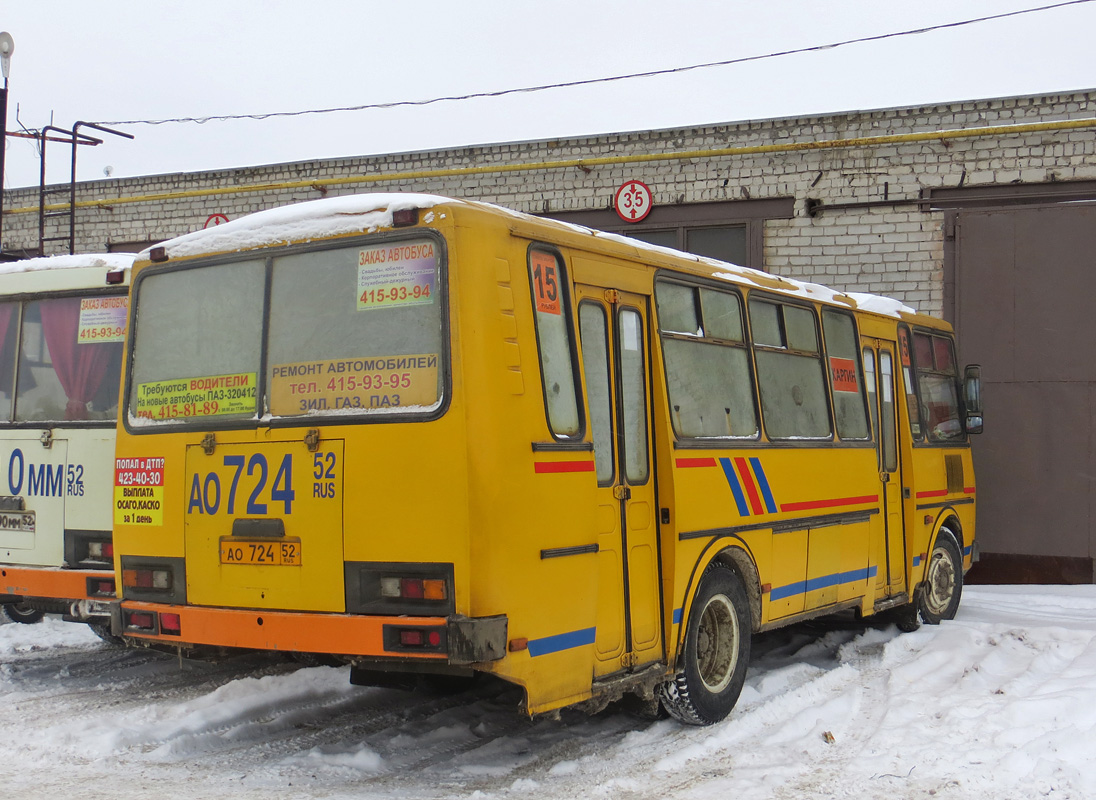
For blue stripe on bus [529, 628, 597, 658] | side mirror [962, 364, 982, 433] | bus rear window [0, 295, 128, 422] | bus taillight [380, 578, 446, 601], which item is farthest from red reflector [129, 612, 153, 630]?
side mirror [962, 364, 982, 433]

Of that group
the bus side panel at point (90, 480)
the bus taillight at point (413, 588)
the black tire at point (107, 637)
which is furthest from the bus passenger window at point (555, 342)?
the black tire at point (107, 637)

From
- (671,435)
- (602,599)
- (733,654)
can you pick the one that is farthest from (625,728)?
(671,435)

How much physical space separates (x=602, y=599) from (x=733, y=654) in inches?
62.2

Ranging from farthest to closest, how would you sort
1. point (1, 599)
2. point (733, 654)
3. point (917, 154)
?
point (917, 154)
point (1, 599)
point (733, 654)

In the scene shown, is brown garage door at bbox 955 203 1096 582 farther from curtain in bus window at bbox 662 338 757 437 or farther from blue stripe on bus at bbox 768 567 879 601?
curtain in bus window at bbox 662 338 757 437

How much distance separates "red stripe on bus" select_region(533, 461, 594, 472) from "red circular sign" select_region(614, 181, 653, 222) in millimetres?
10170

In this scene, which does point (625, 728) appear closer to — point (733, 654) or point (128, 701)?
point (733, 654)

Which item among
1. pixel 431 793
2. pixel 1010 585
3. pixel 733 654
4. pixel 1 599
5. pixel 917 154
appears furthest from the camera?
pixel 917 154

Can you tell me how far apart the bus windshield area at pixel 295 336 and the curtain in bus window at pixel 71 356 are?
2.02 meters

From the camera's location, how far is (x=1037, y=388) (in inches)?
509

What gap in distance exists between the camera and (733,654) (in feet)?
21.6

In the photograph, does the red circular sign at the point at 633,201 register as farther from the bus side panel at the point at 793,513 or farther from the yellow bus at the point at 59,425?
the yellow bus at the point at 59,425

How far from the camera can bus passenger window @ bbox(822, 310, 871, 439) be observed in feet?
27.2

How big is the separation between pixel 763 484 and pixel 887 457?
8.14ft
